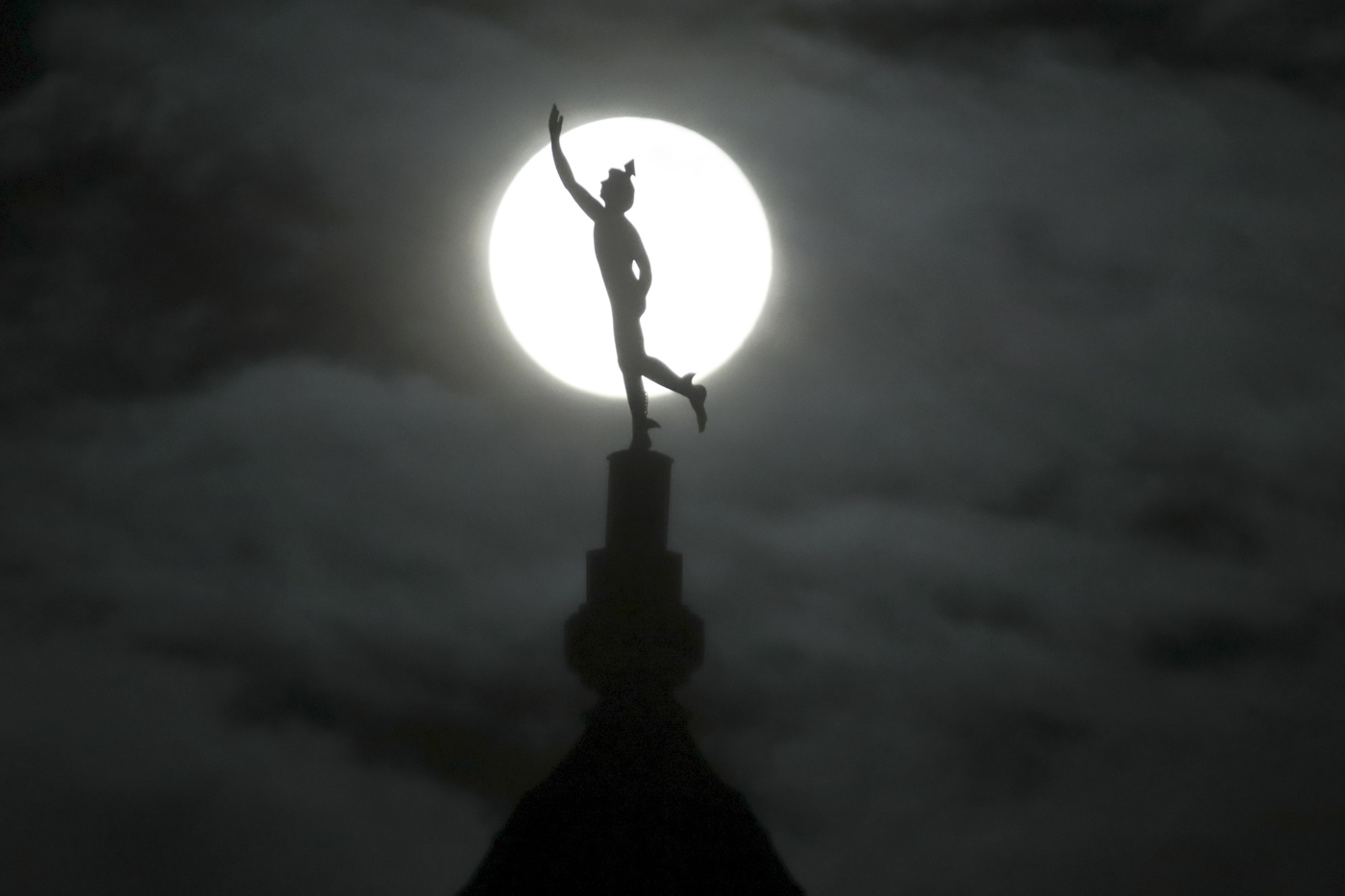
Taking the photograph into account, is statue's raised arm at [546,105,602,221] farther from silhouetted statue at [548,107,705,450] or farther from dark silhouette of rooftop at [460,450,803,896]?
dark silhouette of rooftop at [460,450,803,896]

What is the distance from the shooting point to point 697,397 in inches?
503

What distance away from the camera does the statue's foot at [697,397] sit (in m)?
12.8

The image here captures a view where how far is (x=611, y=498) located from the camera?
1241 centimetres

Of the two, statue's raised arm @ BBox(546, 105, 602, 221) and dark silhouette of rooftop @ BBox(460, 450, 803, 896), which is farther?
statue's raised arm @ BBox(546, 105, 602, 221)

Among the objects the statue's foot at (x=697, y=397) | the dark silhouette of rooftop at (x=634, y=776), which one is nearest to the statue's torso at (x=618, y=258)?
the statue's foot at (x=697, y=397)

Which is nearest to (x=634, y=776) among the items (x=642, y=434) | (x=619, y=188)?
(x=642, y=434)

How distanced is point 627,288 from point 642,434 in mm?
1260

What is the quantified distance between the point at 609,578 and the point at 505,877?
102 inches

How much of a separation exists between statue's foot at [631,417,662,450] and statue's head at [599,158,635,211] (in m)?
1.82

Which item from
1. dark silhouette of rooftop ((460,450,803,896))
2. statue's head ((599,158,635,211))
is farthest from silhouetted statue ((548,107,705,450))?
dark silhouette of rooftop ((460,450,803,896))

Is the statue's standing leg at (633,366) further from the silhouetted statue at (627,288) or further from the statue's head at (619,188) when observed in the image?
the statue's head at (619,188)

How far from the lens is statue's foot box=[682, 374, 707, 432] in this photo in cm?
1275

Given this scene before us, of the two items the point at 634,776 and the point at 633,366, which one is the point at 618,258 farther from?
the point at 634,776

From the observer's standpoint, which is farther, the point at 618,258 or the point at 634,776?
the point at 618,258
